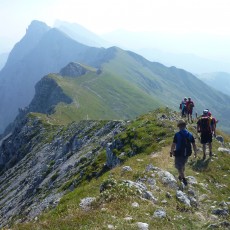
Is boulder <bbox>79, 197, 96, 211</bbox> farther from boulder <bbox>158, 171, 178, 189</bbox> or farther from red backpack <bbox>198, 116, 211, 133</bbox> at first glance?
red backpack <bbox>198, 116, 211, 133</bbox>

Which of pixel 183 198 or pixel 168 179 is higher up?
pixel 168 179

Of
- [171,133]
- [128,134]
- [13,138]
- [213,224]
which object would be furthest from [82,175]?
[13,138]

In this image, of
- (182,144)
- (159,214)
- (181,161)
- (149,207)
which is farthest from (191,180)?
(159,214)

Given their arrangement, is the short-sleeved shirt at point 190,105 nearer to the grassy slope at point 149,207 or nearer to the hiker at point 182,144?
the grassy slope at point 149,207

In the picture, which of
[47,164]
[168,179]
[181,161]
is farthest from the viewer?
[47,164]

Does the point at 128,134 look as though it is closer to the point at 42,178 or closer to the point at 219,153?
the point at 219,153

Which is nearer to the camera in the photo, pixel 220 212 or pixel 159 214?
pixel 159 214

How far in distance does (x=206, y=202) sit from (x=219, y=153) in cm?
1053

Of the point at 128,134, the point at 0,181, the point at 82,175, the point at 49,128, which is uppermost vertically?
the point at 128,134

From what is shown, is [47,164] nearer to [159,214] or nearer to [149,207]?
[149,207]

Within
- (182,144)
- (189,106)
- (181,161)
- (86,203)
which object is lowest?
(86,203)

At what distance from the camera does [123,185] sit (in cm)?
1953

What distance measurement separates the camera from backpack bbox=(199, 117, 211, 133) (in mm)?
27530

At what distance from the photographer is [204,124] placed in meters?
27.8
